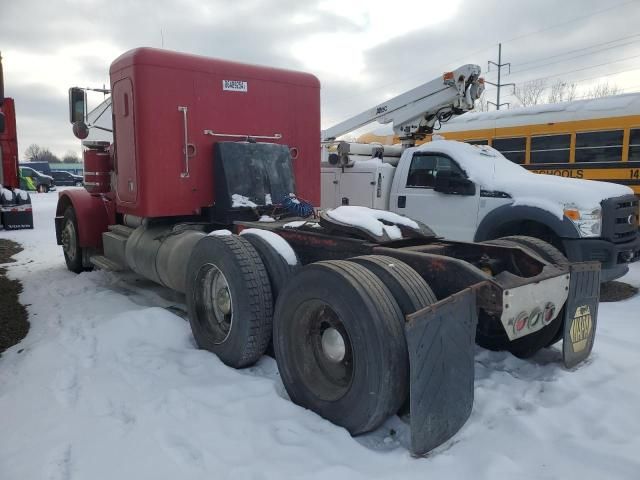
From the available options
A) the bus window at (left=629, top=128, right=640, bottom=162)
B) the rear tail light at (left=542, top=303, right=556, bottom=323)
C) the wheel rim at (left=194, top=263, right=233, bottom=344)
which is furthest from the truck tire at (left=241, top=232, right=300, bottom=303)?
the bus window at (left=629, top=128, right=640, bottom=162)

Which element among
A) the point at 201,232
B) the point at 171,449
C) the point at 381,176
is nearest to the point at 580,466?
the point at 171,449

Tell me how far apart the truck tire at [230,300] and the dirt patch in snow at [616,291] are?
480cm

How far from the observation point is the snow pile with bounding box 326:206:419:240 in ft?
12.4

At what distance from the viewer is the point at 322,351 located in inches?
125

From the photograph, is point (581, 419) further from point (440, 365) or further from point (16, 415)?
point (16, 415)

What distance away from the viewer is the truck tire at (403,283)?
276cm

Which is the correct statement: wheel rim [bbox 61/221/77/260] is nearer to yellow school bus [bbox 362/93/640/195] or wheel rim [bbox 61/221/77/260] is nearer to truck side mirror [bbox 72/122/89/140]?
truck side mirror [bbox 72/122/89/140]

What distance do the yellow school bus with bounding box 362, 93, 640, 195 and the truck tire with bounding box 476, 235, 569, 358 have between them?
324 inches

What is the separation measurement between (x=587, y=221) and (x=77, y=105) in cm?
681

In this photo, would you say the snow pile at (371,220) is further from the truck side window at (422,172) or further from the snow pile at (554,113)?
the snow pile at (554,113)

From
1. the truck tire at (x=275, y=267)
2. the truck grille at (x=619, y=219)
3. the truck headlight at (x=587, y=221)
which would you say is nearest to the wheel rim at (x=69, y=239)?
the truck tire at (x=275, y=267)

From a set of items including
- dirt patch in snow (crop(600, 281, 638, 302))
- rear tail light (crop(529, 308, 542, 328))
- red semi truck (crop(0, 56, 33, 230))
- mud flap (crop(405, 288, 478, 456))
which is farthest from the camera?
red semi truck (crop(0, 56, 33, 230))

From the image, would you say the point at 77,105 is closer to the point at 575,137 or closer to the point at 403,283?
the point at 403,283

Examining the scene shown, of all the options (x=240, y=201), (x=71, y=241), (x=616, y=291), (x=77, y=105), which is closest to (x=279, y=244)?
(x=240, y=201)
